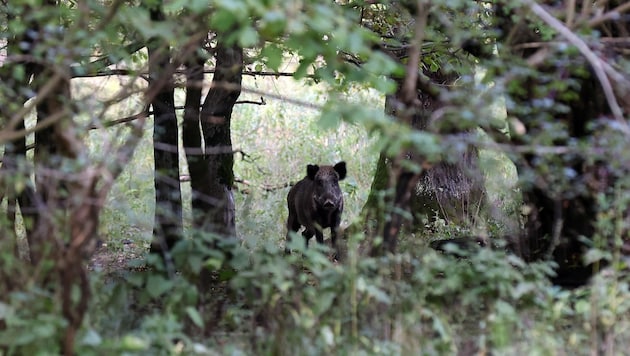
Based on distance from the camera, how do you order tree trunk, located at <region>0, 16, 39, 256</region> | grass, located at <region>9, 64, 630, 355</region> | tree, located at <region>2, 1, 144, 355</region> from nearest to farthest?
tree, located at <region>2, 1, 144, 355</region>, grass, located at <region>9, 64, 630, 355</region>, tree trunk, located at <region>0, 16, 39, 256</region>

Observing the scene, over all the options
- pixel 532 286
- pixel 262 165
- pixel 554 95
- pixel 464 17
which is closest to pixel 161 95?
pixel 464 17

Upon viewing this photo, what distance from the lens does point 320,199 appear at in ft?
41.3

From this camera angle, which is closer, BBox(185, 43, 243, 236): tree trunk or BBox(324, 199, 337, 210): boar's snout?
BBox(185, 43, 243, 236): tree trunk

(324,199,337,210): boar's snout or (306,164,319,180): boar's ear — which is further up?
(306,164,319,180): boar's ear

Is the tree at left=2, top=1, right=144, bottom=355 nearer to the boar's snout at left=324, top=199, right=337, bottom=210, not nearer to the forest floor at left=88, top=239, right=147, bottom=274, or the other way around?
the forest floor at left=88, top=239, right=147, bottom=274

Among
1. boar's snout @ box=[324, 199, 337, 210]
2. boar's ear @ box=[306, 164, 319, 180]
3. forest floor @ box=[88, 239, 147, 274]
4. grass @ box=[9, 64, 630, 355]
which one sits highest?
boar's ear @ box=[306, 164, 319, 180]

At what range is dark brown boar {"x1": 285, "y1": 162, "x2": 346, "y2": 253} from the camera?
12625 mm

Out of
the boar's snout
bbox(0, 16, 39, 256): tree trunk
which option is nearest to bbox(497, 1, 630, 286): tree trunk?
bbox(0, 16, 39, 256): tree trunk

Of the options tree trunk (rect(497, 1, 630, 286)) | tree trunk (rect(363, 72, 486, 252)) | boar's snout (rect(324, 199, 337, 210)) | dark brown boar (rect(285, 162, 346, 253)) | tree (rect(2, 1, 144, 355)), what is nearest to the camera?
tree (rect(2, 1, 144, 355))

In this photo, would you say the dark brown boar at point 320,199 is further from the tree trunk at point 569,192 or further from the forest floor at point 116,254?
the tree trunk at point 569,192

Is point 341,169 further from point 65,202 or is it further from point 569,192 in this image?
point 65,202

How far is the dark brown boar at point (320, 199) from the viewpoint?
12.6m

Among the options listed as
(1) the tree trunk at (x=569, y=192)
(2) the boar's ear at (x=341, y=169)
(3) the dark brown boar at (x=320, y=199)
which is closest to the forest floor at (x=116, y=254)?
(3) the dark brown boar at (x=320, y=199)

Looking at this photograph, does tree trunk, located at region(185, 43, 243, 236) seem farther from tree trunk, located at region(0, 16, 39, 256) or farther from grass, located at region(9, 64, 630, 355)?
grass, located at region(9, 64, 630, 355)
